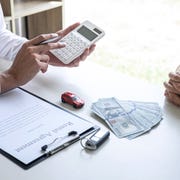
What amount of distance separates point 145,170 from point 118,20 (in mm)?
1676

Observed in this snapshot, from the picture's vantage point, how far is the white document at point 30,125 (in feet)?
2.41

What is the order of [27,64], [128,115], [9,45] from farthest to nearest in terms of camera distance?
[9,45] → [27,64] → [128,115]

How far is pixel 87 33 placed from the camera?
3.53ft

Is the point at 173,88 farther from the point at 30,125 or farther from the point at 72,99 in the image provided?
the point at 30,125

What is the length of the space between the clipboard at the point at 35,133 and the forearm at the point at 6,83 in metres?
0.05

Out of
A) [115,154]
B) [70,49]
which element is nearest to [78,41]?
[70,49]

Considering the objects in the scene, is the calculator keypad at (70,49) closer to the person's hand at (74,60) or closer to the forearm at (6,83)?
the person's hand at (74,60)

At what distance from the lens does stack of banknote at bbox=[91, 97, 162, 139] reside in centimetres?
82

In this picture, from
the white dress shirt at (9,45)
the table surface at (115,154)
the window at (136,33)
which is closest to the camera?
the table surface at (115,154)

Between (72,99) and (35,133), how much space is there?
18 centimetres

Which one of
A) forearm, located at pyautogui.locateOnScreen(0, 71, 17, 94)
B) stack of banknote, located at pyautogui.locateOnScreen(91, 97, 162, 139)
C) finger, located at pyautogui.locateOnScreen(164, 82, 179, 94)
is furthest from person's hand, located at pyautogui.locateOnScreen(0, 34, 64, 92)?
finger, located at pyautogui.locateOnScreen(164, 82, 179, 94)

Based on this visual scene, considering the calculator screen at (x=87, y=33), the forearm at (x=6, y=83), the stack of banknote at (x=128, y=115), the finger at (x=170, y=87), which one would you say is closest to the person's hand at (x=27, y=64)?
the forearm at (x=6, y=83)

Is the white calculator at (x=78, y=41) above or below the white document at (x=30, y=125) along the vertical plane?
above

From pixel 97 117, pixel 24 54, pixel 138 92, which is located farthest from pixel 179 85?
pixel 24 54
